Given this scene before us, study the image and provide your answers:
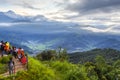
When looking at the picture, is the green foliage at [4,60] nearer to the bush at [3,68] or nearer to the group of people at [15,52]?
the group of people at [15,52]

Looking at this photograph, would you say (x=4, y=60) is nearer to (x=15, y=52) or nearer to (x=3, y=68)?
(x=15, y=52)

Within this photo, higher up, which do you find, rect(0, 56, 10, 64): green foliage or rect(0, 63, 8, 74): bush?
rect(0, 56, 10, 64): green foliage

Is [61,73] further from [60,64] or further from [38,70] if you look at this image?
[38,70]

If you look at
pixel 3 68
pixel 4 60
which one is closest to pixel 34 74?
pixel 3 68

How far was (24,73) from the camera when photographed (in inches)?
2243

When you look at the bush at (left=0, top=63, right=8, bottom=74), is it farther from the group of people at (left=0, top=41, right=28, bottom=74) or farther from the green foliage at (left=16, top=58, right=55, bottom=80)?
the group of people at (left=0, top=41, right=28, bottom=74)

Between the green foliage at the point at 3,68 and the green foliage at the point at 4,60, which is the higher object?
the green foliage at the point at 4,60

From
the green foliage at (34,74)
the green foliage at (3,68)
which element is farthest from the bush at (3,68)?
the green foliage at (34,74)

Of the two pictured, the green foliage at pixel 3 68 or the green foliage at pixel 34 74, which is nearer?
the green foliage at pixel 34 74

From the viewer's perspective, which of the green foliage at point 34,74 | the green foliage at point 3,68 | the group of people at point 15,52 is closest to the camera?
the green foliage at point 34,74

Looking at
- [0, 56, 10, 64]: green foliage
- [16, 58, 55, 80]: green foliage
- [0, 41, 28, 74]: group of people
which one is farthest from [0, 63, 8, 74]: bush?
[0, 41, 28, 74]: group of people

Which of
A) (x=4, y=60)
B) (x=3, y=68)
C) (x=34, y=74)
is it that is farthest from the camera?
(x=4, y=60)

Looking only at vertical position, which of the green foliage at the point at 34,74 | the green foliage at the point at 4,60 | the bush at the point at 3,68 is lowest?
the green foliage at the point at 34,74

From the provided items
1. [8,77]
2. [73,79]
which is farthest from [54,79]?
[8,77]
